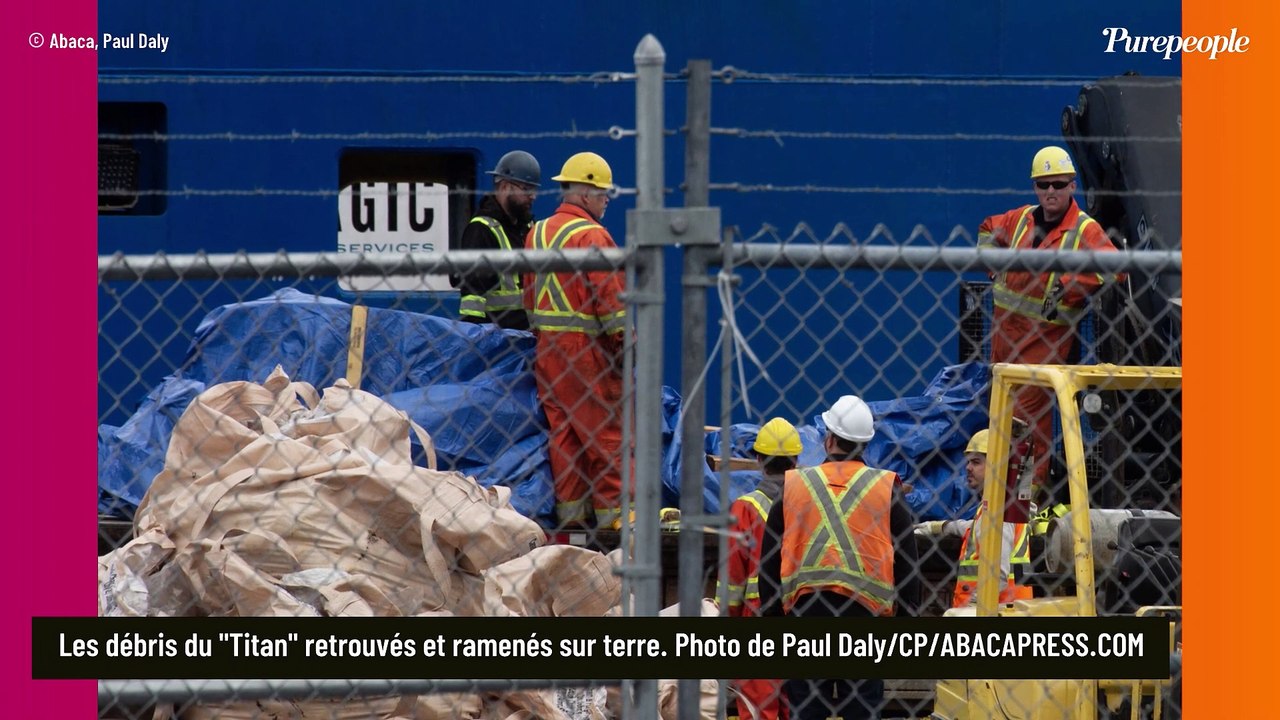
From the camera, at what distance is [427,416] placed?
637 cm

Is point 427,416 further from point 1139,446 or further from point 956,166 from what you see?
point 956,166

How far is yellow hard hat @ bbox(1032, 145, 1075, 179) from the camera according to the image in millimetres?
7121

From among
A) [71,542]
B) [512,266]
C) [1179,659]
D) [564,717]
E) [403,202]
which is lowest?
[564,717]

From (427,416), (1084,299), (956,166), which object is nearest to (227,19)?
(427,416)

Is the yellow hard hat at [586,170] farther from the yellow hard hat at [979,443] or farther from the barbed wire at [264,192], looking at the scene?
the yellow hard hat at [979,443]

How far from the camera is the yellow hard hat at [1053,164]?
7.12 meters

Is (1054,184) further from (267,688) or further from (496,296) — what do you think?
(267,688)

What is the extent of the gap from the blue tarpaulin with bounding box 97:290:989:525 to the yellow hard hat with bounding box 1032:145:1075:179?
0.99m

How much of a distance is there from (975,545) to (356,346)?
2.79 meters

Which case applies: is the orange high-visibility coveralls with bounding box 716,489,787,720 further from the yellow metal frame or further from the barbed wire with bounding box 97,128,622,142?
the barbed wire with bounding box 97,128,622,142

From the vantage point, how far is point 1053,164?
713cm

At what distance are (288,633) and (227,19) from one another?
648 cm

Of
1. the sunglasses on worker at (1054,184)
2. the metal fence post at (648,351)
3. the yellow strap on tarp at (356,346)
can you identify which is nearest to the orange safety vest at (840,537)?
the yellow strap on tarp at (356,346)
